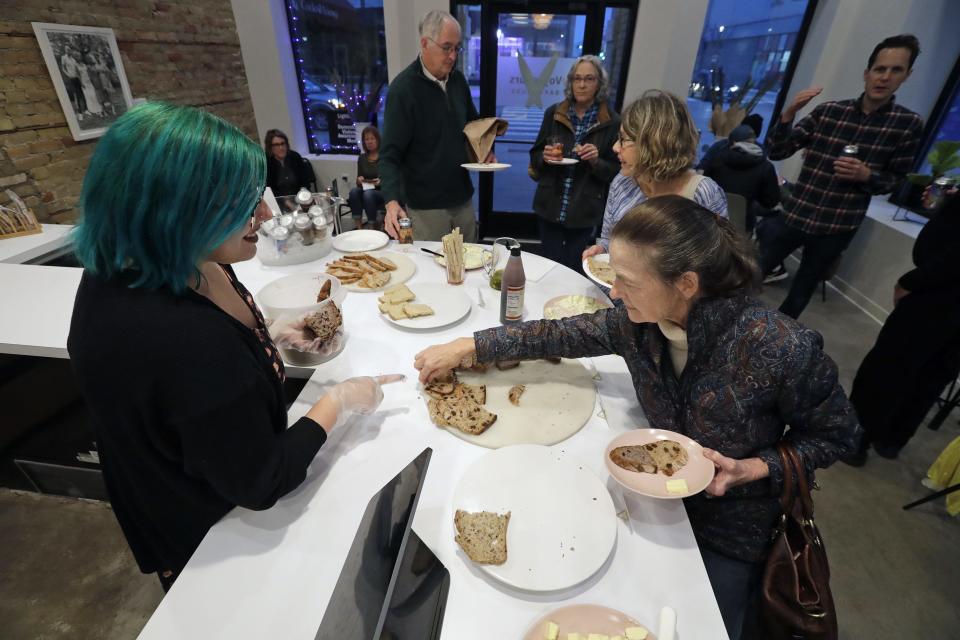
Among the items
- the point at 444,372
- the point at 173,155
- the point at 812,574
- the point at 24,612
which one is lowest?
the point at 24,612

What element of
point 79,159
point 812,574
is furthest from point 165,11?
point 812,574

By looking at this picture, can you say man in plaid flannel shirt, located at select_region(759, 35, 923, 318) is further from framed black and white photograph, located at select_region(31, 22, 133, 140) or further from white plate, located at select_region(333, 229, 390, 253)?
framed black and white photograph, located at select_region(31, 22, 133, 140)

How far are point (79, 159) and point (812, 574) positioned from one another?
534cm

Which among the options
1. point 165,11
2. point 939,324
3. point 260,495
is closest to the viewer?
point 260,495

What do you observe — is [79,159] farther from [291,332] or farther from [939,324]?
[939,324]

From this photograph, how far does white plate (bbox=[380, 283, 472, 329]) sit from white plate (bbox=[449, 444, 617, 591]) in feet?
2.50

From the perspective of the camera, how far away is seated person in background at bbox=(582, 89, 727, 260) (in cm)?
188

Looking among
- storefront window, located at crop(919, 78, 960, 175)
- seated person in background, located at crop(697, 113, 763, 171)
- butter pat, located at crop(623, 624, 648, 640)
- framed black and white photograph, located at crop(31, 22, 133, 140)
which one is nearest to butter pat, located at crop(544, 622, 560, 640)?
butter pat, located at crop(623, 624, 648, 640)

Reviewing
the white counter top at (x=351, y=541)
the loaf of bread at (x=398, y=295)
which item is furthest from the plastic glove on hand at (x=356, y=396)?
the loaf of bread at (x=398, y=295)

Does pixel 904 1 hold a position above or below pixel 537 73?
A: above

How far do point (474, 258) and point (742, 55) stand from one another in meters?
4.97

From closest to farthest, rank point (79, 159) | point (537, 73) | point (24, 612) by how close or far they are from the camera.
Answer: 1. point (24, 612)
2. point (79, 159)
3. point (537, 73)

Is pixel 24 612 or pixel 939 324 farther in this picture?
pixel 939 324

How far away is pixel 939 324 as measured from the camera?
2.15 metres
